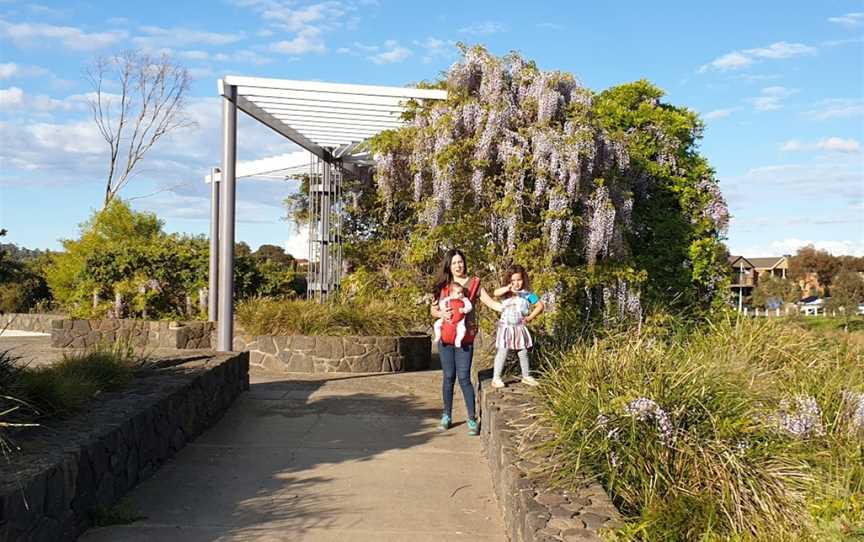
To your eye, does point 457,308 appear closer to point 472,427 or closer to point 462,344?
point 462,344

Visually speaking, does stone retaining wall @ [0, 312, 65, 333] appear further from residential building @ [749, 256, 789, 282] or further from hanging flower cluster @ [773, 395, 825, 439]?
residential building @ [749, 256, 789, 282]

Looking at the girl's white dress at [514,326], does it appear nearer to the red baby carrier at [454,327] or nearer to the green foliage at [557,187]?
the red baby carrier at [454,327]

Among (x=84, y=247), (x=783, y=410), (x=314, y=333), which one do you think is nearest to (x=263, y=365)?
(x=314, y=333)

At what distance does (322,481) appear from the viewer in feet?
17.7

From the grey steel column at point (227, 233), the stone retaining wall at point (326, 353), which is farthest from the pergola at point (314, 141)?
the stone retaining wall at point (326, 353)

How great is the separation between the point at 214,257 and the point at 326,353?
3.04 m

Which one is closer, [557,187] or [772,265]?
[557,187]

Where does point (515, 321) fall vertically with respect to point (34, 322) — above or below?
above

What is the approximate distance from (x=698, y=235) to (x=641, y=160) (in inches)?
54.8

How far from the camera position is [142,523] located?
4477 mm

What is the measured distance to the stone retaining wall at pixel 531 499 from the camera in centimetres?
351

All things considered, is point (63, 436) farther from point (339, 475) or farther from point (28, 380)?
point (339, 475)

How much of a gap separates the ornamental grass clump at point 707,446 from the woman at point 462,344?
92cm

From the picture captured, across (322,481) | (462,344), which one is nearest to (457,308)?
(462,344)
